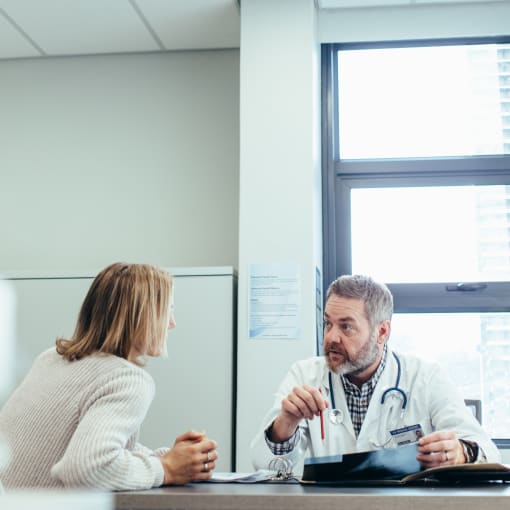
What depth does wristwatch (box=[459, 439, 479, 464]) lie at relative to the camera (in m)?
1.70

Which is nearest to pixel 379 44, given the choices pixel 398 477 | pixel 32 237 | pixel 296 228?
pixel 296 228

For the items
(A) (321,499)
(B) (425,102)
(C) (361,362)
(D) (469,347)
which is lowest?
(A) (321,499)

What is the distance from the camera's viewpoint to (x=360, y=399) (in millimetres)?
2102

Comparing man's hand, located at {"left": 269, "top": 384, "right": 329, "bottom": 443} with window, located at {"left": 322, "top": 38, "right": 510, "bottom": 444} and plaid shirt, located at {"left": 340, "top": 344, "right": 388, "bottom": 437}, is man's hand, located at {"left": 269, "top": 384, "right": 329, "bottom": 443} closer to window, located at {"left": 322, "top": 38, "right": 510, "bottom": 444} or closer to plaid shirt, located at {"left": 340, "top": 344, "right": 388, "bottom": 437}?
plaid shirt, located at {"left": 340, "top": 344, "right": 388, "bottom": 437}

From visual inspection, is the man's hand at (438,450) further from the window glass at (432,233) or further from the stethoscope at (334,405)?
the window glass at (432,233)

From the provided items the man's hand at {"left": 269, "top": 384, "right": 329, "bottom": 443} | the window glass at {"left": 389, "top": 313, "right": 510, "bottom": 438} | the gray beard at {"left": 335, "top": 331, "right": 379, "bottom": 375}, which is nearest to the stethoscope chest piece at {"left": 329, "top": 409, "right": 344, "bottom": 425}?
the gray beard at {"left": 335, "top": 331, "right": 379, "bottom": 375}

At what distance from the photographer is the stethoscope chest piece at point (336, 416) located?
2045 mm

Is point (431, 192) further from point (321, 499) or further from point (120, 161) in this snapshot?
point (321, 499)

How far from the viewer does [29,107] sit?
365 cm

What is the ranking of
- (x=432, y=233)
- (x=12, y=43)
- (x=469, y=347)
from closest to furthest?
(x=469, y=347), (x=432, y=233), (x=12, y=43)

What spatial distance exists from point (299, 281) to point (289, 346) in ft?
0.83

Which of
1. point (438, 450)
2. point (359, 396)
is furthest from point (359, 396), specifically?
point (438, 450)

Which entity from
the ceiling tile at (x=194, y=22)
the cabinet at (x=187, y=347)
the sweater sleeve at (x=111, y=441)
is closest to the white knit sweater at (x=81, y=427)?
the sweater sleeve at (x=111, y=441)

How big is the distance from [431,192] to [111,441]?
2326 millimetres
